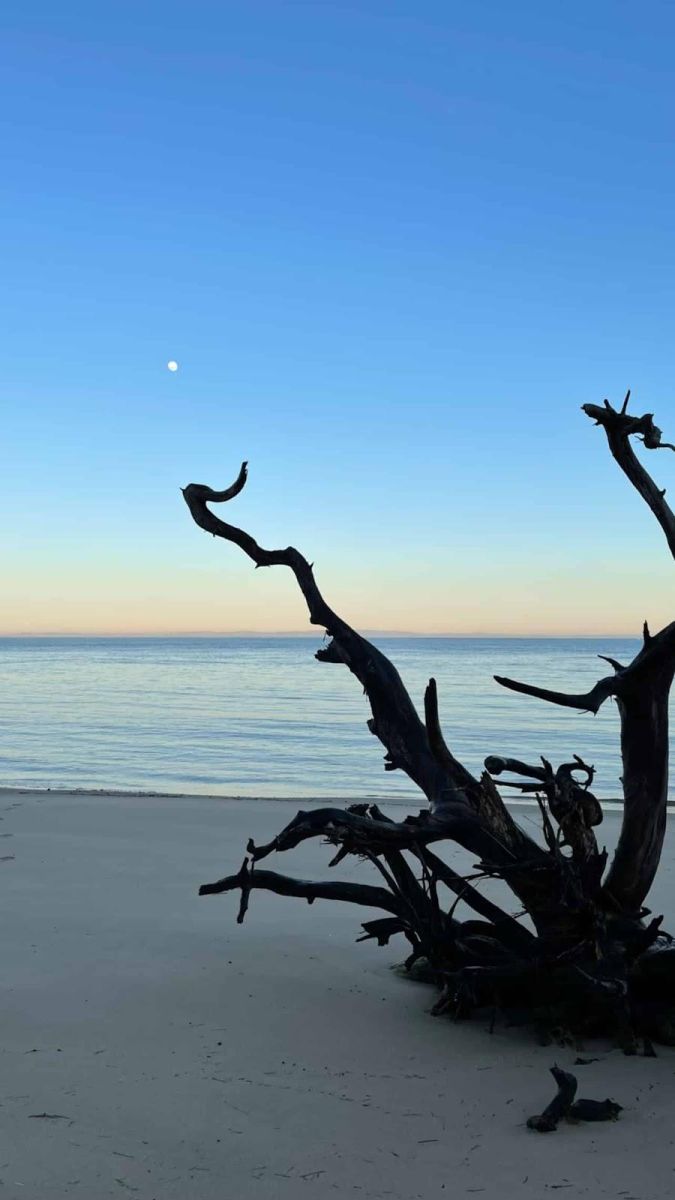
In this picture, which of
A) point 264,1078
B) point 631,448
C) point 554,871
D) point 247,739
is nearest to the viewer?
point 264,1078

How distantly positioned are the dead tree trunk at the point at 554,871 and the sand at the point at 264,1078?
0.26 meters

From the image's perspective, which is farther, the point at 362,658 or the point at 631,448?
the point at 362,658

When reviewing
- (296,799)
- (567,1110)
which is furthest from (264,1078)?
(296,799)

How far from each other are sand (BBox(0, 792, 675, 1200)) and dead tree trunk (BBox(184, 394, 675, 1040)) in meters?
0.26

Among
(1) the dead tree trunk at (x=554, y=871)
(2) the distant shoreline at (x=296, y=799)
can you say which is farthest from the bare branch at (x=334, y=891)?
(2) the distant shoreline at (x=296, y=799)

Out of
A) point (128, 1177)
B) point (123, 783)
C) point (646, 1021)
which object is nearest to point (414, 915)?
point (646, 1021)

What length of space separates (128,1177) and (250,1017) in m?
1.76

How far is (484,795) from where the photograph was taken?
201 inches

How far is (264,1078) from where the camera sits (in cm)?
461

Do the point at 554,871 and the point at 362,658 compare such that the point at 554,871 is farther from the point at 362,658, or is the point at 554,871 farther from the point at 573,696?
the point at 362,658

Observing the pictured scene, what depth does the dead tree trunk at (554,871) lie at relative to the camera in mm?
4781

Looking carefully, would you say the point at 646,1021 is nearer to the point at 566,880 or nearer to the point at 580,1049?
the point at 580,1049

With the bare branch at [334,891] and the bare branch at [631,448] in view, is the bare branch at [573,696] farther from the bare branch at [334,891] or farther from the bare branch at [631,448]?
the bare branch at [334,891]

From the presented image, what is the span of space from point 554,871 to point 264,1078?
1541mm
